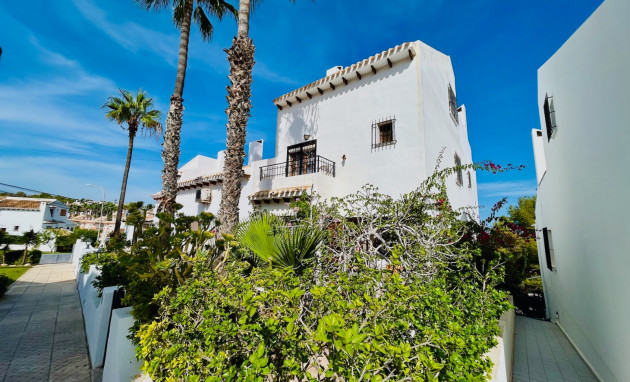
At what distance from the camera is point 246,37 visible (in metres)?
9.23

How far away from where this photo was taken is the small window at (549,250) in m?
10.8

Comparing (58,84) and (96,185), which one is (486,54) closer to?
(58,84)

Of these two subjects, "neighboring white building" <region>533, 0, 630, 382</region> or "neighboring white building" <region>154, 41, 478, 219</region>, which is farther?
"neighboring white building" <region>154, 41, 478, 219</region>

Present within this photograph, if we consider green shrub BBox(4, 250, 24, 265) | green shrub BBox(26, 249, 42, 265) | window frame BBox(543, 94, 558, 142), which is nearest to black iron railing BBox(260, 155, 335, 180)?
window frame BBox(543, 94, 558, 142)

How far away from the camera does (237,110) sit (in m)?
8.91

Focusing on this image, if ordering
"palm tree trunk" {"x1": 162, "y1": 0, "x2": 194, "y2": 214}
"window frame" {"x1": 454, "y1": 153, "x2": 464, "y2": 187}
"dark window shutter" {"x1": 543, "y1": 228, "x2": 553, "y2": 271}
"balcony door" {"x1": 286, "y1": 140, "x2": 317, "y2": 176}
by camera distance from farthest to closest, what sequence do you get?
"balcony door" {"x1": 286, "y1": 140, "x2": 317, "y2": 176}, "window frame" {"x1": 454, "y1": 153, "x2": 464, "y2": 187}, "dark window shutter" {"x1": 543, "y1": 228, "x2": 553, "y2": 271}, "palm tree trunk" {"x1": 162, "y1": 0, "x2": 194, "y2": 214}

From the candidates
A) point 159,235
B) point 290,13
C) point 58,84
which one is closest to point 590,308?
point 159,235

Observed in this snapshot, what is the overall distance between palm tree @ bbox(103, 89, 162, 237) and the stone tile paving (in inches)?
837

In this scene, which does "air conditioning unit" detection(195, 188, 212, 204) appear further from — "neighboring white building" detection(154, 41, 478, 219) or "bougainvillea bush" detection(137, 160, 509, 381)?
"bougainvillea bush" detection(137, 160, 509, 381)

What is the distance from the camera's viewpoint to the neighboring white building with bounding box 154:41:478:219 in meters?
10.2

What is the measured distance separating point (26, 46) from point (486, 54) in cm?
2659

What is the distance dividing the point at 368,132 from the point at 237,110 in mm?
5538

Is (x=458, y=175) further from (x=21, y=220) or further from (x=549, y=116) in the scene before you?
(x=21, y=220)

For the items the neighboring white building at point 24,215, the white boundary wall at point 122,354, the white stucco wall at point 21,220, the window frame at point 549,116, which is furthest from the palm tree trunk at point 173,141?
the white stucco wall at point 21,220
